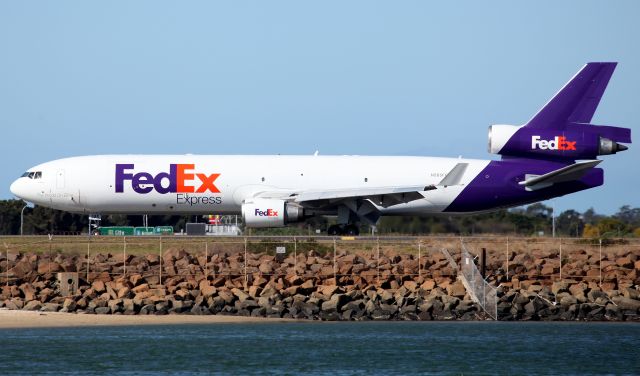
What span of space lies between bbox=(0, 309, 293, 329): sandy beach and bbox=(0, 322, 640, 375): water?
21.8 inches

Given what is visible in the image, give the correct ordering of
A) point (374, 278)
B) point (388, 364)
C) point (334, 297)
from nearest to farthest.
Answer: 1. point (388, 364)
2. point (334, 297)
3. point (374, 278)

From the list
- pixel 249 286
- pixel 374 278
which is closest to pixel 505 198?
pixel 374 278

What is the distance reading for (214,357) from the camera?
1602 inches

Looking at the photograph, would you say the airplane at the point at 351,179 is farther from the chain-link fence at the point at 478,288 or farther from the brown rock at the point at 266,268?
the chain-link fence at the point at 478,288

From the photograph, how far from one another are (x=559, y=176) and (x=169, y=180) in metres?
18.7

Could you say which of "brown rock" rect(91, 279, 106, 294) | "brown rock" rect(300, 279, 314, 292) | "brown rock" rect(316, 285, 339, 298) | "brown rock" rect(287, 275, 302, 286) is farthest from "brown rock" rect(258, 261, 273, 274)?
"brown rock" rect(91, 279, 106, 294)

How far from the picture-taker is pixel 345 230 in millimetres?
63875


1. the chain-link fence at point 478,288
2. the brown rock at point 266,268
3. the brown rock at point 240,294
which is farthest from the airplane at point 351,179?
the brown rock at point 240,294

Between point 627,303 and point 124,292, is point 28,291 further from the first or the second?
point 627,303

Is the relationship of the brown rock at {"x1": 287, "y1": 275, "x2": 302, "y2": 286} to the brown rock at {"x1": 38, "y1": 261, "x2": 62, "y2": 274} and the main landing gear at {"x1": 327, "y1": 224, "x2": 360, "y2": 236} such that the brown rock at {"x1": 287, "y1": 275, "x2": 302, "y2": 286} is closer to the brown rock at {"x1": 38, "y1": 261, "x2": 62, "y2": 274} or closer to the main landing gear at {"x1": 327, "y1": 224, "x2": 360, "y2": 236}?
the brown rock at {"x1": 38, "y1": 261, "x2": 62, "y2": 274}

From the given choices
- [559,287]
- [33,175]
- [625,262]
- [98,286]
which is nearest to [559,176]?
[625,262]

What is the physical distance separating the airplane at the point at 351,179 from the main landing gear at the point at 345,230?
0.06m

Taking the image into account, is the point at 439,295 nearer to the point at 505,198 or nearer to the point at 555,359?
the point at 555,359

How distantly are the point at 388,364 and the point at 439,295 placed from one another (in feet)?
37.1
